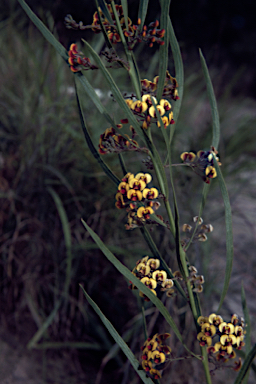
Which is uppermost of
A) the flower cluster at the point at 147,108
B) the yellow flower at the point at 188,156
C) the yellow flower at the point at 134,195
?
the flower cluster at the point at 147,108

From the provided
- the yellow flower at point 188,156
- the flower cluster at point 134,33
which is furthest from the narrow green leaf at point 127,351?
the flower cluster at point 134,33

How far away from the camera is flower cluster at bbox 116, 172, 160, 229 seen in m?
0.34

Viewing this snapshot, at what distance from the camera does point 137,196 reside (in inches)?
13.6

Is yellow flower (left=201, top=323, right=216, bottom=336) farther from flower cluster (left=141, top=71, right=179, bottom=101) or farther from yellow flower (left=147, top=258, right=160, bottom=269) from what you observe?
flower cluster (left=141, top=71, right=179, bottom=101)

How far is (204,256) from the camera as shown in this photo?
40.0 inches

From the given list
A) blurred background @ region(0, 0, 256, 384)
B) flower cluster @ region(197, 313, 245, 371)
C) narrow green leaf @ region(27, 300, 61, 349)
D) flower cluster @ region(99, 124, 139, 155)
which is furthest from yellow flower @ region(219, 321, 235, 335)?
narrow green leaf @ region(27, 300, 61, 349)

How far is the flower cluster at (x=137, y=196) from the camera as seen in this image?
34 cm

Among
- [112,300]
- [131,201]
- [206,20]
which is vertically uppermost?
[206,20]

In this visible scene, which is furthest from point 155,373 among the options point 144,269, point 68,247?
point 68,247

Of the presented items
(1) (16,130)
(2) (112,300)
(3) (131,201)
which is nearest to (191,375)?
(2) (112,300)

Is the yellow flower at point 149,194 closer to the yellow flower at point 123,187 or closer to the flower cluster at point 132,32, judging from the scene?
the yellow flower at point 123,187

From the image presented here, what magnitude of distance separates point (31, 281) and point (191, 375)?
0.54m

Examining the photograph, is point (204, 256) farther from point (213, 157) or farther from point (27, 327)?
point (213, 157)

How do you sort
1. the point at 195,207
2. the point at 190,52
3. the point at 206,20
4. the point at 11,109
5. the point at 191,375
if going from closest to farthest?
the point at 191,375, the point at 195,207, the point at 11,109, the point at 190,52, the point at 206,20
